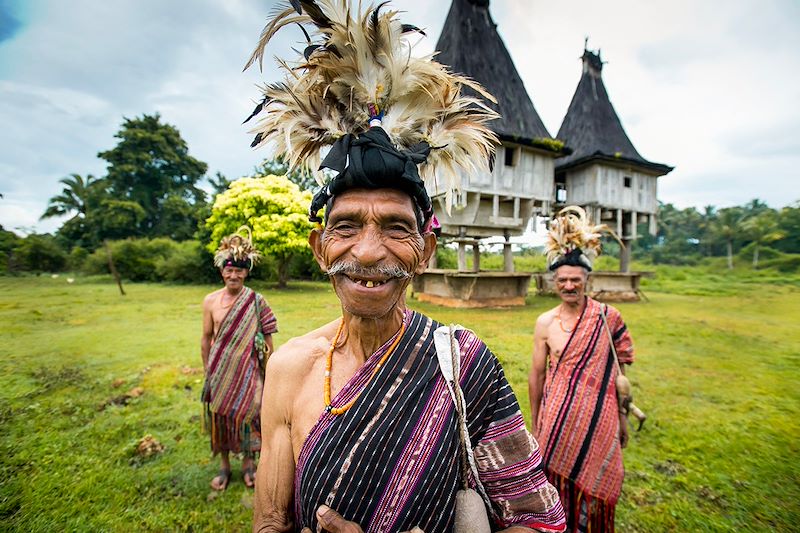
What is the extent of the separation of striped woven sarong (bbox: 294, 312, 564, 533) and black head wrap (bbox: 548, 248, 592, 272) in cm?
223

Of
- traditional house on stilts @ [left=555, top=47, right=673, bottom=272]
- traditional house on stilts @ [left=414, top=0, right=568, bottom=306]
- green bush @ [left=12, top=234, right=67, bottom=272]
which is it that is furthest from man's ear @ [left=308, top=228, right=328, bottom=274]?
traditional house on stilts @ [left=555, top=47, right=673, bottom=272]

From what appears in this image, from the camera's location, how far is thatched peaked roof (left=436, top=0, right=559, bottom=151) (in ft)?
50.6

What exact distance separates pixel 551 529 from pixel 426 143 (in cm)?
155

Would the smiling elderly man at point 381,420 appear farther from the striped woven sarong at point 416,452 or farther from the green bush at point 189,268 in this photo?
the green bush at point 189,268

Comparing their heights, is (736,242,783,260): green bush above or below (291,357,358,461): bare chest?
above

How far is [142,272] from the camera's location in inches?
1020

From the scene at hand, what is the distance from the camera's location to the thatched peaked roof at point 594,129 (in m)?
19.4

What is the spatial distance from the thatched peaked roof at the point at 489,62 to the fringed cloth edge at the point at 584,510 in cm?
1440

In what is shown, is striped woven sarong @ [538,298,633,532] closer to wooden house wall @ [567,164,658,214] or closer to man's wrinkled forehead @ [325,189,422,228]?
man's wrinkled forehead @ [325,189,422,228]

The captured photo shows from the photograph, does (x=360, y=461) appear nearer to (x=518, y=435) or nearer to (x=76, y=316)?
(x=518, y=435)

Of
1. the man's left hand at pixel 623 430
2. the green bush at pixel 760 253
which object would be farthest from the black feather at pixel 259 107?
the green bush at pixel 760 253

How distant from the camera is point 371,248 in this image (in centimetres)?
133

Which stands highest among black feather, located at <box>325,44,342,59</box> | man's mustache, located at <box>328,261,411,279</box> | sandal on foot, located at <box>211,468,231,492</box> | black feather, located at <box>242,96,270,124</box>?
black feather, located at <box>325,44,342,59</box>

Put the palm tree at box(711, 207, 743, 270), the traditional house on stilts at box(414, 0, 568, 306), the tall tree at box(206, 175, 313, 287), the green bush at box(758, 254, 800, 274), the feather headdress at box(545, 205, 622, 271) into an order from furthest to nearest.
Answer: the palm tree at box(711, 207, 743, 270)
the green bush at box(758, 254, 800, 274)
the tall tree at box(206, 175, 313, 287)
the traditional house on stilts at box(414, 0, 568, 306)
the feather headdress at box(545, 205, 622, 271)
